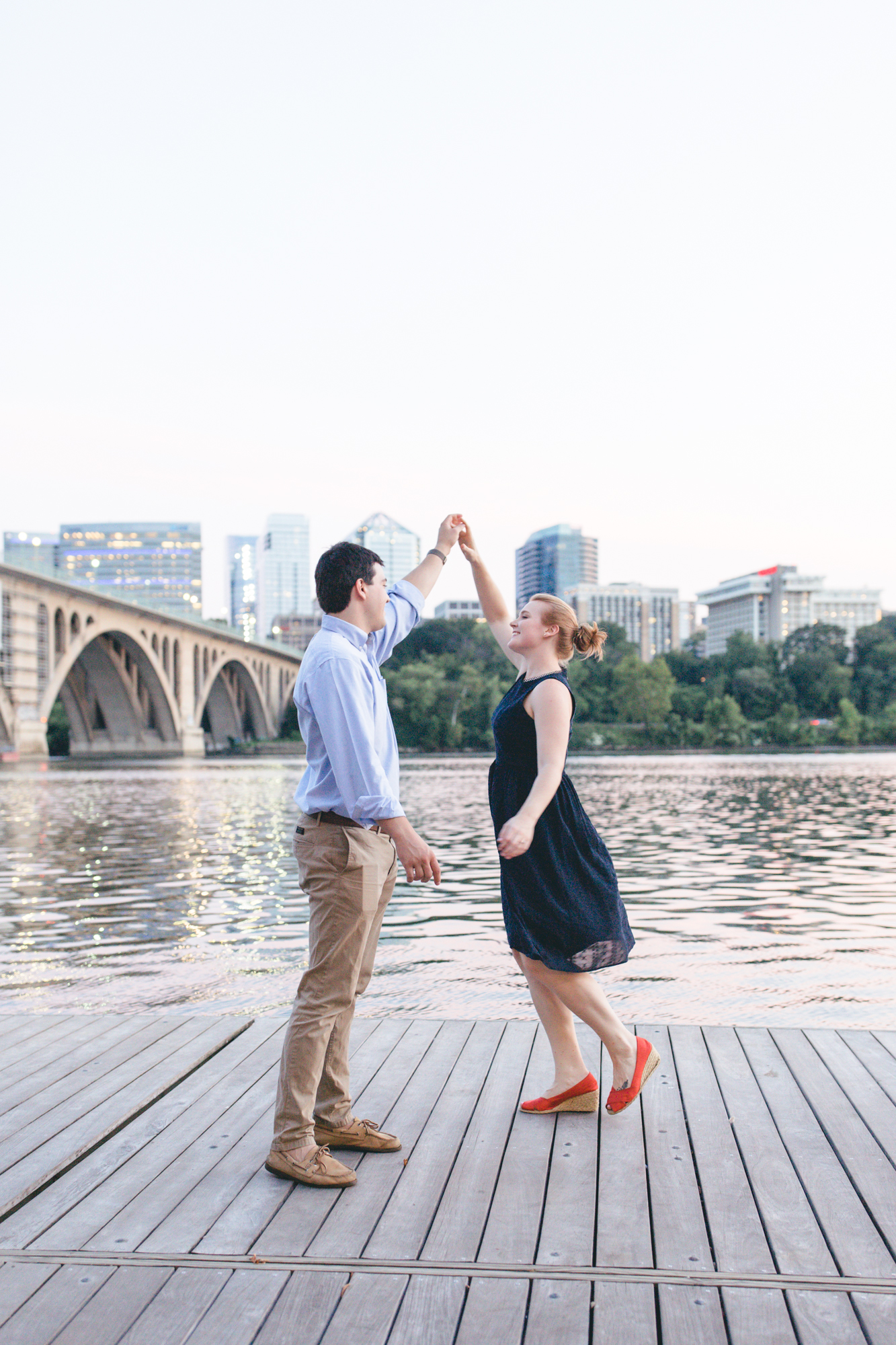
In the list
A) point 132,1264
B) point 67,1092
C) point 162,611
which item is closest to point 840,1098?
point 132,1264

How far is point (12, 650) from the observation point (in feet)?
152

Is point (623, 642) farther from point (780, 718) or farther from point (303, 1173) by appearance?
point (303, 1173)

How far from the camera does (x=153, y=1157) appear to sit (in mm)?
3338

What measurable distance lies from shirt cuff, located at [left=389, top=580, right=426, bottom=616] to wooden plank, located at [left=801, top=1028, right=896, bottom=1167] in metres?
2.14

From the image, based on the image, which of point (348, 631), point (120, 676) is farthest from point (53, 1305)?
point (120, 676)

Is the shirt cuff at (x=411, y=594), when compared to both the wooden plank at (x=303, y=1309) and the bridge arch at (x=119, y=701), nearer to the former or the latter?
the wooden plank at (x=303, y=1309)

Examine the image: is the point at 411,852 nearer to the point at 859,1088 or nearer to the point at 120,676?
the point at 859,1088

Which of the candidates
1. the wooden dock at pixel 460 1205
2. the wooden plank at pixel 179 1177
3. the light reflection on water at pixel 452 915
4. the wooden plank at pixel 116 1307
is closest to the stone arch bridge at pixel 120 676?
the light reflection on water at pixel 452 915

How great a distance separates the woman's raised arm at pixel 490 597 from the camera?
13.6ft

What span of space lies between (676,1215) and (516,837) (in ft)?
3.60

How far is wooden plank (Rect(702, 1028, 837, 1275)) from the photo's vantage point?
267 centimetres

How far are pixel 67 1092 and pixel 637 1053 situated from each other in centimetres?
198

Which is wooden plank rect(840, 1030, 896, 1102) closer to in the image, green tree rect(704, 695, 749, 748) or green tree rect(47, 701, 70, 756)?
green tree rect(47, 701, 70, 756)

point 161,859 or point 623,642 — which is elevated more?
point 623,642
